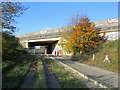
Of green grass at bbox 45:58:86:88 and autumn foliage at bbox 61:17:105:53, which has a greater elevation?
autumn foliage at bbox 61:17:105:53

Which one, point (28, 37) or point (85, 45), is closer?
point (85, 45)

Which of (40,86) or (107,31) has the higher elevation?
(107,31)

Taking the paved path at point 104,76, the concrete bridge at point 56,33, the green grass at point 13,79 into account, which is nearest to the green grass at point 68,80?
the paved path at point 104,76

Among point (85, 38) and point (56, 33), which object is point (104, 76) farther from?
point (56, 33)

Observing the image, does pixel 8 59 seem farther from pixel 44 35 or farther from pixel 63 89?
pixel 44 35

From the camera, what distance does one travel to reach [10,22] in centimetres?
1152

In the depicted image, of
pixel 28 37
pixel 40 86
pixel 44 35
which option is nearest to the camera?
pixel 40 86

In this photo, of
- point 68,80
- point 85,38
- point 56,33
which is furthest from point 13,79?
point 56,33

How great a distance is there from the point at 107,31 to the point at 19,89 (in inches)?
892

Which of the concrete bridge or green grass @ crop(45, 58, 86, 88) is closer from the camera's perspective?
green grass @ crop(45, 58, 86, 88)

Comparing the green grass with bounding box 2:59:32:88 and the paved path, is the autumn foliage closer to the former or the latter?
the paved path

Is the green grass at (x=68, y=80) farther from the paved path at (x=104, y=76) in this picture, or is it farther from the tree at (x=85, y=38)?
the tree at (x=85, y=38)

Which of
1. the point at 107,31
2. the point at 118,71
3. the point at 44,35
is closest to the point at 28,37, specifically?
the point at 44,35

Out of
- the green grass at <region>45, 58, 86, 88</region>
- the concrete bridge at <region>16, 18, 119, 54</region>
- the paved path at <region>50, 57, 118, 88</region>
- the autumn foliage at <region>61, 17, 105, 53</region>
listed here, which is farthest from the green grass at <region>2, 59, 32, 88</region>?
the concrete bridge at <region>16, 18, 119, 54</region>
